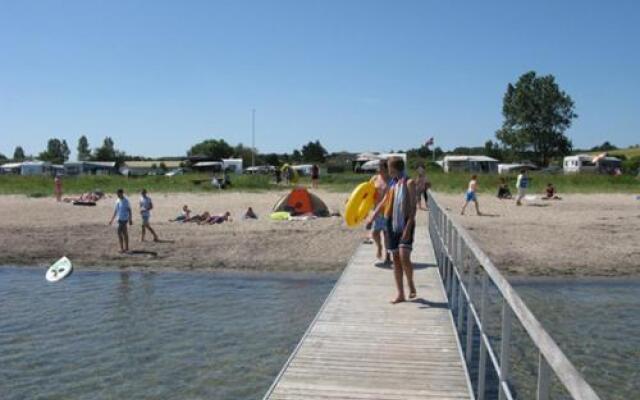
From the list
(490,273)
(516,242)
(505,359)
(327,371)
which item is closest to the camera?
(505,359)

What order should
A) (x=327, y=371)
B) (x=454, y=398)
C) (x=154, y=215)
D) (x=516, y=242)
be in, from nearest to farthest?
(x=454, y=398) → (x=327, y=371) → (x=516, y=242) → (x=154, y=215)

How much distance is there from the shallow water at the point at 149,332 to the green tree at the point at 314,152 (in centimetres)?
8604

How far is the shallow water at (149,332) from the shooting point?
785 cm

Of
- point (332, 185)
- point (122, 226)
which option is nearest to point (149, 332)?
point (122, 226)

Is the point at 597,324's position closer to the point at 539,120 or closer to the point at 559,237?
the point at 559,237

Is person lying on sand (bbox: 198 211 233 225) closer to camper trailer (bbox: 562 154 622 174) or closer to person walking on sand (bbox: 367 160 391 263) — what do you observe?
person walking on sand (bbox: 367 160 391 263)

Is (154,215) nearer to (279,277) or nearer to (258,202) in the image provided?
(258,202)

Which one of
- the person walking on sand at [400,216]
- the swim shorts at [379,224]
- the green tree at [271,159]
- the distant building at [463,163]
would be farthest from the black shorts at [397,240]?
the green tree at [271,159]

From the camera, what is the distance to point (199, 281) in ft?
46.9

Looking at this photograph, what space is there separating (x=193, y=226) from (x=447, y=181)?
889 inches

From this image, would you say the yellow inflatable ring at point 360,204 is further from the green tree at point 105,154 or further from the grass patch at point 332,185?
the green tree at point 105,154

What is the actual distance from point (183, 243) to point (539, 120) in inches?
2767

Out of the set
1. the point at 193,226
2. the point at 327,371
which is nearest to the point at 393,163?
the point at 327,371

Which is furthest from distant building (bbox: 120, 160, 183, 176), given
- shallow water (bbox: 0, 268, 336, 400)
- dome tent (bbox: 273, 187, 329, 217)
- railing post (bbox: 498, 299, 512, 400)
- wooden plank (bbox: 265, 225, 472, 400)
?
railing post (bbox: 498, 299, 512, 400)
